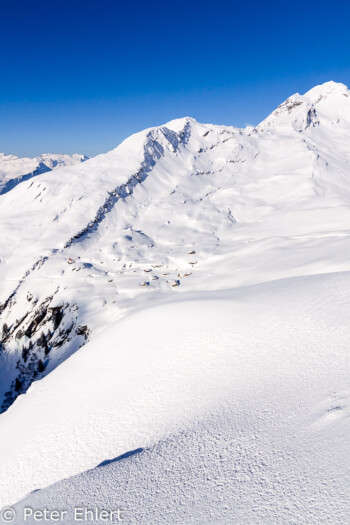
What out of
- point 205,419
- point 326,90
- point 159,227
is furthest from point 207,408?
point 326,90

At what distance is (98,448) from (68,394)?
3.82 meters

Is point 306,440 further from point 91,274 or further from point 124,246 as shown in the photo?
point 124,246

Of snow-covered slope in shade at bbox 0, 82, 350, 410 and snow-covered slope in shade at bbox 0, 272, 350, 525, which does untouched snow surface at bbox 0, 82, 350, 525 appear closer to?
snow-covered slope in shade at bbox 0, 272, 350, 525

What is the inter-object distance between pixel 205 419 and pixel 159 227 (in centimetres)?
6342

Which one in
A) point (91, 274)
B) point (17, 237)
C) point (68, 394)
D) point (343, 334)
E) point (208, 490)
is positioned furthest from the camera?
point (17, 237)

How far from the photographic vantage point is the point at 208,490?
16.4 feet

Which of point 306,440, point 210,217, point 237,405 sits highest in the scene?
point 210,217

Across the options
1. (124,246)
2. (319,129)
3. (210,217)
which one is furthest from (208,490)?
(319,129)

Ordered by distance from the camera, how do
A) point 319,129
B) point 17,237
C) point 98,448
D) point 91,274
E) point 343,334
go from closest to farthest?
point 98,448
point 343,334
point 91,274
point 17,237
point 319,129

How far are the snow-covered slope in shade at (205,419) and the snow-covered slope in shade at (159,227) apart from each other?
14895 mm

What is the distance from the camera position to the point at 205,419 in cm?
739

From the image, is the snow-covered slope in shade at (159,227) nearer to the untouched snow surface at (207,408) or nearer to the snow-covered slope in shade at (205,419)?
the untouched snow surface at (207,408)

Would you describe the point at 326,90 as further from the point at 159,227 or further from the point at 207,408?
the point at 207,408

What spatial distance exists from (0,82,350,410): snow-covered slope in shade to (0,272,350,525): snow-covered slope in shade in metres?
14.9
